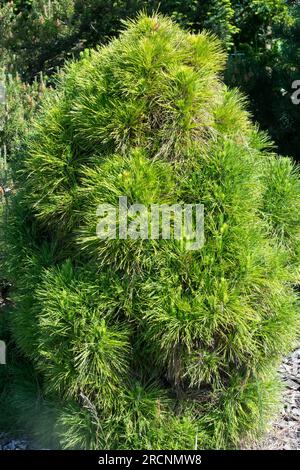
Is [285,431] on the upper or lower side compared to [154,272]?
lower

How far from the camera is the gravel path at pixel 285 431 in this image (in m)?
3.12

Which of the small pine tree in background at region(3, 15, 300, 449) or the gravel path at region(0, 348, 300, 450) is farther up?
the small pine tree in background at region(3, 15, 300, 449)

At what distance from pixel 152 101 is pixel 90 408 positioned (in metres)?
1.36

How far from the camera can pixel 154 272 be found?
2.66m

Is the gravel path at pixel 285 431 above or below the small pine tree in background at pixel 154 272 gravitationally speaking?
below

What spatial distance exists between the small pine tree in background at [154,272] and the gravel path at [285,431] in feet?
0.85

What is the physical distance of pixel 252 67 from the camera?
5.56 m

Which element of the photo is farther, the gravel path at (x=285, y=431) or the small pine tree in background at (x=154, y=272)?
the gravel path at (x=285, y=431)

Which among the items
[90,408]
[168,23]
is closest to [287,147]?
[168,23]

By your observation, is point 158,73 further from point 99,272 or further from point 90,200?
point 99,272

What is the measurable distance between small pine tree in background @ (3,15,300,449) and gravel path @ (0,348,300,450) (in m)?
0.26

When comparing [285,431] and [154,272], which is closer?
[154,272]

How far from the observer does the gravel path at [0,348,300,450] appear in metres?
3.12

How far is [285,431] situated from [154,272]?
4.00 ft
